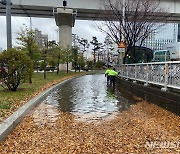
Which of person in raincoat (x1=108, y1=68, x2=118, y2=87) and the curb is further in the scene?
person in raincoat (x1=108, y1=68, x2=118, y2=87)

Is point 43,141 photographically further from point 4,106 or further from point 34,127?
point 4,106

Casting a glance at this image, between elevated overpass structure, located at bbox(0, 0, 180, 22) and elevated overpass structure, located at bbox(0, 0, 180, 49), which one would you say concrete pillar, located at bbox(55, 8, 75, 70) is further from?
elevated overpass structure, located at bbox(0, 0, 180, 22)

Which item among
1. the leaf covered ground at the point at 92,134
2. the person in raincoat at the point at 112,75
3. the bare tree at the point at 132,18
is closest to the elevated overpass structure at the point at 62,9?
the bare tree at the point at 132,18

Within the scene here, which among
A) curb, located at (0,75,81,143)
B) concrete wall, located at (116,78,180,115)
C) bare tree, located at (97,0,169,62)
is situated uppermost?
bare tree, located at (97,0,169,62)

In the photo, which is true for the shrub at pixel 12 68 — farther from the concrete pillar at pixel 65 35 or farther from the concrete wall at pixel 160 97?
the concrete pillar at pixel 65 35

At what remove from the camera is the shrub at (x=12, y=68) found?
10875mm

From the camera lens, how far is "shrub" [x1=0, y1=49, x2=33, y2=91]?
10875 mm

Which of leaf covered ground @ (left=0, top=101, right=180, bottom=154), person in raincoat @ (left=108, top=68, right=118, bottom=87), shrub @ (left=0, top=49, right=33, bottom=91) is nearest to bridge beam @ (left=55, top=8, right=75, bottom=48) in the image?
person in raincoat @ (left=108, top=68, right=118, bottom=87)

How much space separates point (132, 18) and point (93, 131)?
1485 centimetres

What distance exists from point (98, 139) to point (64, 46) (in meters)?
31.8

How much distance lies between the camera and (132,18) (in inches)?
733

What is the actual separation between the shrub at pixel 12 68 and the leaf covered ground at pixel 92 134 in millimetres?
4339

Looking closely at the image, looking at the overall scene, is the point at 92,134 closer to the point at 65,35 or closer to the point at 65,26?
the point at 65,26

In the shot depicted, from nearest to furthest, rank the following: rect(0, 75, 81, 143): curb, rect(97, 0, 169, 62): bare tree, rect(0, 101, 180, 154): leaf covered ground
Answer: rect(0, 101, 180, 154): leaf covered ground → rect(0, 75, 81, 143): curb → rect(97, 0, 169, 62): bare tree
